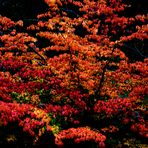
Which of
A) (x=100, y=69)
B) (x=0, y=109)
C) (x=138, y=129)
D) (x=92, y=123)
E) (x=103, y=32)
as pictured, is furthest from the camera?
(x=103, y=32)

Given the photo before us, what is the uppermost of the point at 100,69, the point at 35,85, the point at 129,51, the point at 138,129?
the point at 129,51

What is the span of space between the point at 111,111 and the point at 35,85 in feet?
13.0

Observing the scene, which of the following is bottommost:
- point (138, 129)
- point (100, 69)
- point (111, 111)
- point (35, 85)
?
point (138, 129)

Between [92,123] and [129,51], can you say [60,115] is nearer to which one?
[92,123]

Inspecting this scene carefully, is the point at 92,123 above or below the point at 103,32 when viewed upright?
below

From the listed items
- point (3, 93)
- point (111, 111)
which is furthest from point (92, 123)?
point (3, 93)

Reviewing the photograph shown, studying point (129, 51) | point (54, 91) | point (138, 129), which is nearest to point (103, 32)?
point (129, 51)

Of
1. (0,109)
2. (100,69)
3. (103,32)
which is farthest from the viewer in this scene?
(103,32)

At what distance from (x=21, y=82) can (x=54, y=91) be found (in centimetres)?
166

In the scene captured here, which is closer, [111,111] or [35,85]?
[111,111]

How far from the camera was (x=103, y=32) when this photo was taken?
23.1 m

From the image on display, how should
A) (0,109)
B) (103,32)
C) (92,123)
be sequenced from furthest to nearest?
(103,32) → (92,123) → (0,109)

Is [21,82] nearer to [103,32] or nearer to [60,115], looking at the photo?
[60,115]

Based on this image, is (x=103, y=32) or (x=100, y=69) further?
(x=103, y=32)
